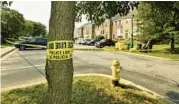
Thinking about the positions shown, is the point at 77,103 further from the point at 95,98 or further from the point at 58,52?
the point at 58,52

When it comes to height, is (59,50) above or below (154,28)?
below

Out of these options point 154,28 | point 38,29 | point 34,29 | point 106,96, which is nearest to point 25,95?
point 106,96

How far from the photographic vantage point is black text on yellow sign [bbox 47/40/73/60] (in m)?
4.05

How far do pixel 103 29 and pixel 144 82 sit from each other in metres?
73.7

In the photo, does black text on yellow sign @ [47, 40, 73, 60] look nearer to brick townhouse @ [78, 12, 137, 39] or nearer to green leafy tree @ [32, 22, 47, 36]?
brick townhouse @ [78, 12, 137, 39]

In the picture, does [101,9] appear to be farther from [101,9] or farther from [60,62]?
[60,62]

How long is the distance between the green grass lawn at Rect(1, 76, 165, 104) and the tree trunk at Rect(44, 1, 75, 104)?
2519mm

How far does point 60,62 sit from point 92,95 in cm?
301

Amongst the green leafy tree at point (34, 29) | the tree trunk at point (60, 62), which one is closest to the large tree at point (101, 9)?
the tree trunk at point (60, 62)

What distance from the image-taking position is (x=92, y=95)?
273 inches

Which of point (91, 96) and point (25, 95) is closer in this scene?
point (91, 96)

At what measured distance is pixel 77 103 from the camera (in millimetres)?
6543

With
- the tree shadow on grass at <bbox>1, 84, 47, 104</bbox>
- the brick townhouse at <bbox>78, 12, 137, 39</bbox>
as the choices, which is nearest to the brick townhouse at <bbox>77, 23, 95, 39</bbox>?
the brick townhouse at <bbox>78, 12, 137, 39</bbox>

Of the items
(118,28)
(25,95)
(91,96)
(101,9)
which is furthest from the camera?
(118,28)
